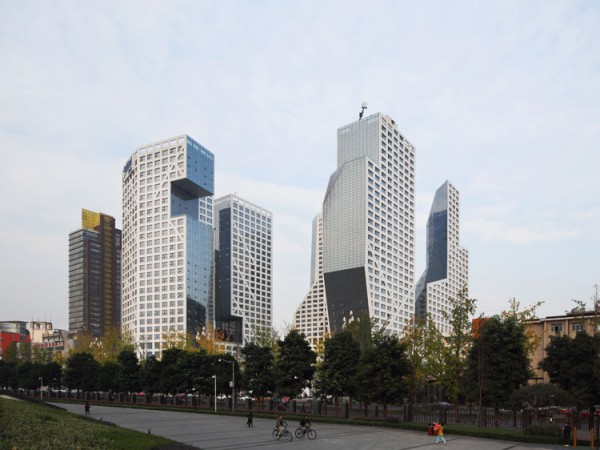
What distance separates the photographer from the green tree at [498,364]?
145 feet

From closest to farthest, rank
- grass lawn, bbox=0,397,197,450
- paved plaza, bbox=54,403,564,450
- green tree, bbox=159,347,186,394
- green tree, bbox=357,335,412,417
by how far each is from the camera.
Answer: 1. grass lawn, bbox=0,397,197,450
2. paved plaza, bbox=54,403,564,450
3. green tree, bbox=357,335,412,417
4. green tree, bbox=159,347,186,394

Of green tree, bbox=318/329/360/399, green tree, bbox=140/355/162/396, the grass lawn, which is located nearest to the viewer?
the grass lawn

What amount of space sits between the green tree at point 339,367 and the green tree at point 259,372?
9.51 meters

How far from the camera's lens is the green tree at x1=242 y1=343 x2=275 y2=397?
63031 millimetres

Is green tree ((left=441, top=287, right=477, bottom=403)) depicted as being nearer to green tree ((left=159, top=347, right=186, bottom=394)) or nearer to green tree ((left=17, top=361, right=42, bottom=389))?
green tree ((left=159, top=347, right=186, bottom=394))

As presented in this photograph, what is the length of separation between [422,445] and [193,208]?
526 ft

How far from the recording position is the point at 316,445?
112 ft

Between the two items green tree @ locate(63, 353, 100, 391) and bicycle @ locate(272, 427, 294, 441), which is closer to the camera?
bicycle @ locate(272, 427, 294, 441)

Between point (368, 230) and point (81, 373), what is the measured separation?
9431cm

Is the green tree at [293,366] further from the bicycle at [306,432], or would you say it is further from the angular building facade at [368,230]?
the angular building facade at [368,230]

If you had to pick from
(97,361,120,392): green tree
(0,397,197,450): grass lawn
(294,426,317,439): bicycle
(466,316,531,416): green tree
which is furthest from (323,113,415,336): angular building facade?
(0,397,197,450): grass lawn

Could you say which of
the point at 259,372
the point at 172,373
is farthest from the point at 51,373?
the point at 259,372

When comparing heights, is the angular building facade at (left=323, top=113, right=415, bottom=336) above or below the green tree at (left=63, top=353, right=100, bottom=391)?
above

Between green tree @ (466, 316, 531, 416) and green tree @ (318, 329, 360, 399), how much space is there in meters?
13.4
